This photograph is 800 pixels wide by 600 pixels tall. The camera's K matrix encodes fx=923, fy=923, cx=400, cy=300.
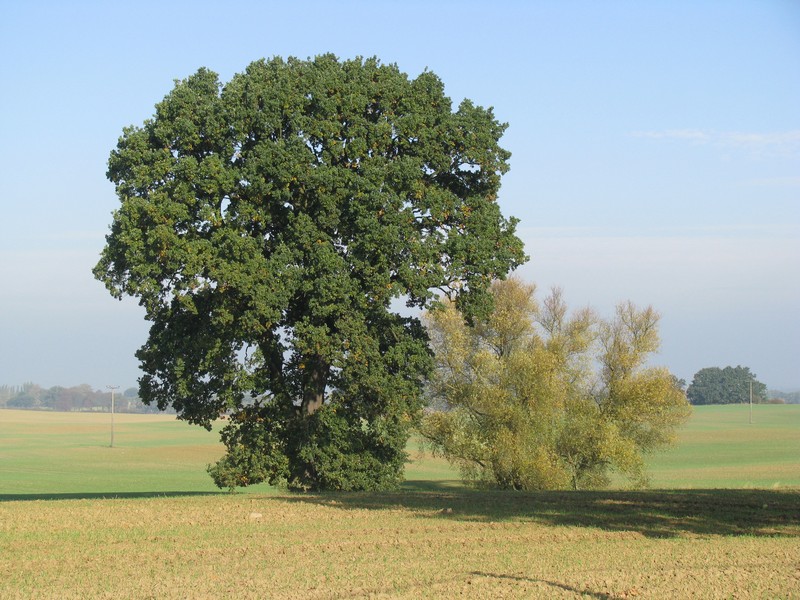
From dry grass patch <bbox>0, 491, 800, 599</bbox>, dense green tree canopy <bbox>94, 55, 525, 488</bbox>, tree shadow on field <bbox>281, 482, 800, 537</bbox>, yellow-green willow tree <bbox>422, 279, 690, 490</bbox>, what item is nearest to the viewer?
dry grass patch <bbox>0, 491, 800, 599</bbox>

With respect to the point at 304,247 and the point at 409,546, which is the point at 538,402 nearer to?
the point at 304,247

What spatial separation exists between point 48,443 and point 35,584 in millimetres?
109322

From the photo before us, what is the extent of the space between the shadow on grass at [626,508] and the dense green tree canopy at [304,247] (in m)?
3.40

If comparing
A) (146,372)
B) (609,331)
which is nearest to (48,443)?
(609,331)

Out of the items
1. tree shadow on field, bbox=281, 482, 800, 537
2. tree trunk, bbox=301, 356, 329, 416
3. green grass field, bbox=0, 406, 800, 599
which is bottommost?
green grass field, bbox=0, 406, 800, 599

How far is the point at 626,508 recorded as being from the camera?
76.1ft

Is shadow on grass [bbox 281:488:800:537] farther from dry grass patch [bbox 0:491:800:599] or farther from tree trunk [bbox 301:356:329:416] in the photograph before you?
tree trunk [bbox 301:356:329:416]

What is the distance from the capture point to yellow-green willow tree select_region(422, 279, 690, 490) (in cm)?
4097

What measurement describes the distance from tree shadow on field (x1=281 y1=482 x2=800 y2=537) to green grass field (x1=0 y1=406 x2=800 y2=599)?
50 mm

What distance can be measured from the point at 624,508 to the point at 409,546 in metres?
8.10

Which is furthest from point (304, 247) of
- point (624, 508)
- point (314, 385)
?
point (624, 508)

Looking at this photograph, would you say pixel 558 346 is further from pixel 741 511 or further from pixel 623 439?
pixel 741 511

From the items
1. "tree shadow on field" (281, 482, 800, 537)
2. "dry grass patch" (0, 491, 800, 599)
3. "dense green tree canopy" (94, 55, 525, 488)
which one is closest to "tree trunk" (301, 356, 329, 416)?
"dense green tree canopy" (94, 55, 525, 488)

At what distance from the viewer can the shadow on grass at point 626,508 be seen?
65.8 ft
